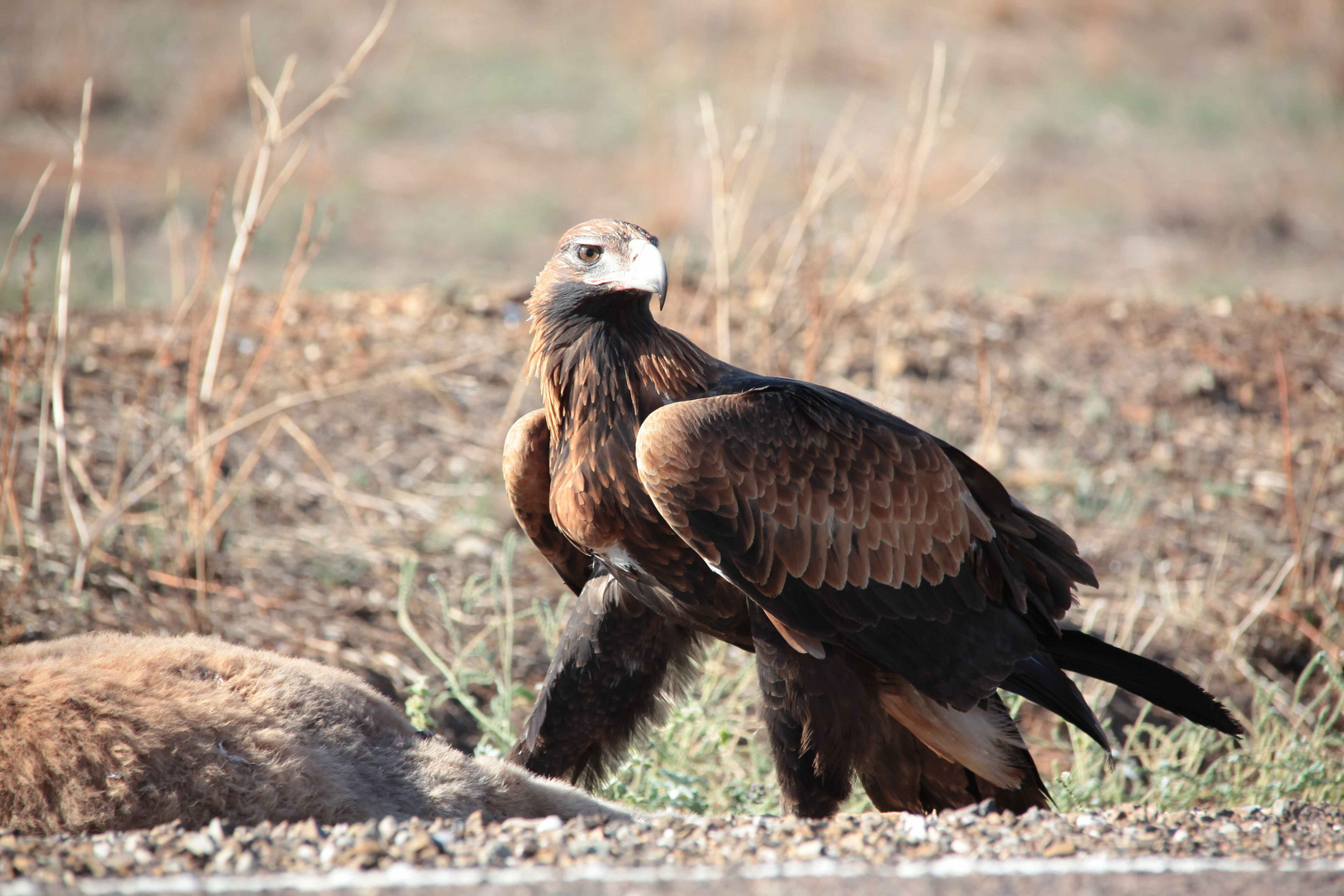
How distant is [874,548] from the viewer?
3.60 meters

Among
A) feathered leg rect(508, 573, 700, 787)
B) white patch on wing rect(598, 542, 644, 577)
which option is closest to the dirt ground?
feathered leg rect(508, 573, 700, 787)

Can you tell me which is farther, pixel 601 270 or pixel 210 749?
pixel 601 270

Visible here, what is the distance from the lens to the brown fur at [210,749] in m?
2.82

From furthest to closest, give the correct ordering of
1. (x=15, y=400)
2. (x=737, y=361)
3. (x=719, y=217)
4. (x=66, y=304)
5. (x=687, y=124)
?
(x=687, y=124), (x=737, y=361), (x=719, y=217), (x=66, y=304), (x=15, y=400)

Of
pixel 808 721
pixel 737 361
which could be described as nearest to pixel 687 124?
pixel 737 361

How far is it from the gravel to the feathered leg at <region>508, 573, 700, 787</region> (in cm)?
85

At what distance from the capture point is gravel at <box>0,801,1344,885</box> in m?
2.55

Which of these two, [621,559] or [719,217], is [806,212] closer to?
[719,217]

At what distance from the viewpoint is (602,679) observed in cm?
392

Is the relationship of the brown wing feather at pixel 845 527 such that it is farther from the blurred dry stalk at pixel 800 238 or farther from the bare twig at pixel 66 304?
the bare twig at pixel 66 304

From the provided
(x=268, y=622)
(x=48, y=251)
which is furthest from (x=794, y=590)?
(x=48, y=251)

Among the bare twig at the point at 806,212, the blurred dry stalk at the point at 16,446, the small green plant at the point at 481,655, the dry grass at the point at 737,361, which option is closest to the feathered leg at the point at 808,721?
the dry grass at the point at 737,361

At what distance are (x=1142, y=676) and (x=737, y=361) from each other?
3242mm

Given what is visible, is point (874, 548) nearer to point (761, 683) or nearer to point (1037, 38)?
point (761, 683)
